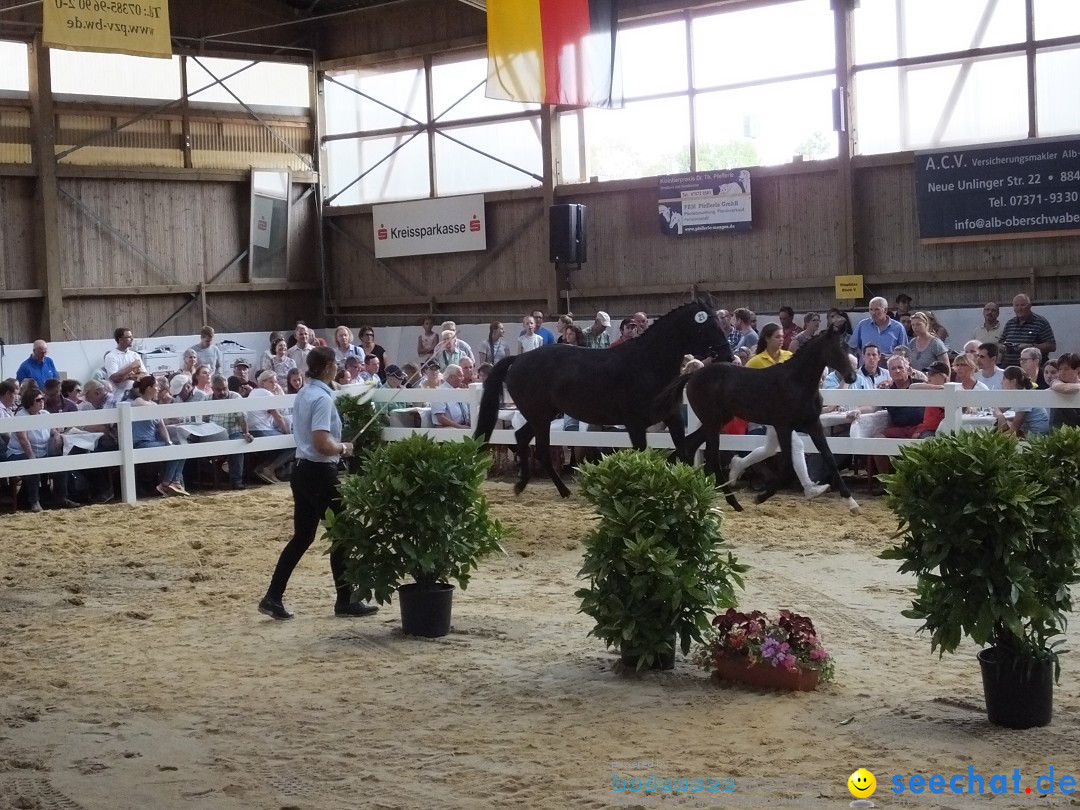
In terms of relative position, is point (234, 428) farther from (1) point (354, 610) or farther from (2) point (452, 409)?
(1) point (354, 610)

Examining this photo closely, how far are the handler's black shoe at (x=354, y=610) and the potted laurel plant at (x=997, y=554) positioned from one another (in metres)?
3.31

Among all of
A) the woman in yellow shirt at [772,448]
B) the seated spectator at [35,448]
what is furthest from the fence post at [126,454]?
the woman in yellow shirt at [772,448]

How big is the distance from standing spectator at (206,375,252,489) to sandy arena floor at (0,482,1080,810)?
4.92m

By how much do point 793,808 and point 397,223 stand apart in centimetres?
1934

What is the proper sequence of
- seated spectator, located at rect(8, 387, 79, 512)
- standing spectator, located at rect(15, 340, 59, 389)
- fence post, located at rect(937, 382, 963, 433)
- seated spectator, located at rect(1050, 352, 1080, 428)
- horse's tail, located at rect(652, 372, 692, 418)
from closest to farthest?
seated spectator, located at rect(1050, 352, 1080, 428) < horse's tail, located at rect(652, 372, 692, 418) < fence post, located at rect(937, 382, 963, 433) < seated spectator, located at rect(8, 387, 79, 512) < standing spectator, located at rect(15, 340, 59, 389)

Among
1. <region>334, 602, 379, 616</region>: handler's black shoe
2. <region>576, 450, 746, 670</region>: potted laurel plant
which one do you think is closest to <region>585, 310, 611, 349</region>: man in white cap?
<region>334, 602, 379, 616</region>: handler's black shoe

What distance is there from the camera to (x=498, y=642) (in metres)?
6.64

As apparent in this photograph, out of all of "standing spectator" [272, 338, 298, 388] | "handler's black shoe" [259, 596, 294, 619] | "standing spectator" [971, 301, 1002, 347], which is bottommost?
"handler's black shoe" [259, 596, 294, 619]

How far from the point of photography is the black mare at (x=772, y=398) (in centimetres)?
1023

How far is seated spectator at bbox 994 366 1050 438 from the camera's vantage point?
34.5 ft

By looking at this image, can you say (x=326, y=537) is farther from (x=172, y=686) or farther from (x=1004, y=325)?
(x=1004, y=325)

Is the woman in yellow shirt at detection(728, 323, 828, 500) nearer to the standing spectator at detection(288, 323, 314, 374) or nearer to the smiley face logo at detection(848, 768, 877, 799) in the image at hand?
the smiley face logo at detection(848, 768, 877, 799)

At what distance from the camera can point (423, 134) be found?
22.4m

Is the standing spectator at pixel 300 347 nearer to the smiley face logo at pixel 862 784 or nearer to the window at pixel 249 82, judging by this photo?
the window at pixel 249 82
